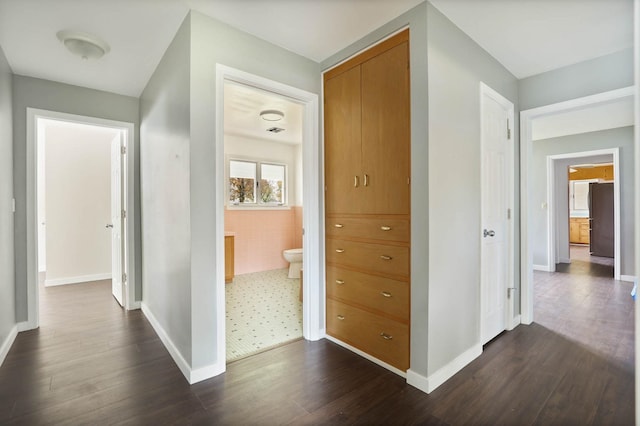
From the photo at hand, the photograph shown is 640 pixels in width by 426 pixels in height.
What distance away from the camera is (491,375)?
2027 mm

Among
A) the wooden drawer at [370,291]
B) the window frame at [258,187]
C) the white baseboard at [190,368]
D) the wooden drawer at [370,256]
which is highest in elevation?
the window frame at [258,187]

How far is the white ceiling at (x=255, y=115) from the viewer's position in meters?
3.44

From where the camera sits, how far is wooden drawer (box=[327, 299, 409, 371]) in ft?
6.61

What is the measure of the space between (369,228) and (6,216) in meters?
3.05

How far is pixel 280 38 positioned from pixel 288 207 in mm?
3709

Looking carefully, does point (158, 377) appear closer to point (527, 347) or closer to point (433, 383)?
point (433, 383)

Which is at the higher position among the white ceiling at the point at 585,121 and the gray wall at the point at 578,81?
the white ceiling at the point at 585,121

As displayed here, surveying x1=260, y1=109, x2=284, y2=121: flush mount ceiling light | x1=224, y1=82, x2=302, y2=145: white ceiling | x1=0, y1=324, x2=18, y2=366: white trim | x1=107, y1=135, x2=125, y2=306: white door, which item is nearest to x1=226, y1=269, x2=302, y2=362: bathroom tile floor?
x1=107, y1=135, x2=125, y2=306: white door

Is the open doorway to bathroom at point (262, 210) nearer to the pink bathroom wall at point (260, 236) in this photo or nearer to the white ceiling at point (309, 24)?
the pink bathroom wall at point (260, 236)

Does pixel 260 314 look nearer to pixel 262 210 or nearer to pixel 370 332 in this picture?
pixel 370 332

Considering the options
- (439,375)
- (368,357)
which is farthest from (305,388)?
(439,375)

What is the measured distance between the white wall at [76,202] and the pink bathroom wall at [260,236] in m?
2.08

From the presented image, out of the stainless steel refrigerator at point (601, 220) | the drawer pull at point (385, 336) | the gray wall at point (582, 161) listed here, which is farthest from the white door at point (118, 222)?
the stainless steel refrigerator at point (601, 220)

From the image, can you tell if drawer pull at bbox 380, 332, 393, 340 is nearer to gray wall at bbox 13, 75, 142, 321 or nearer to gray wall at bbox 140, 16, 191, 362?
gray wall at bbox 140, 16, 191, 362
